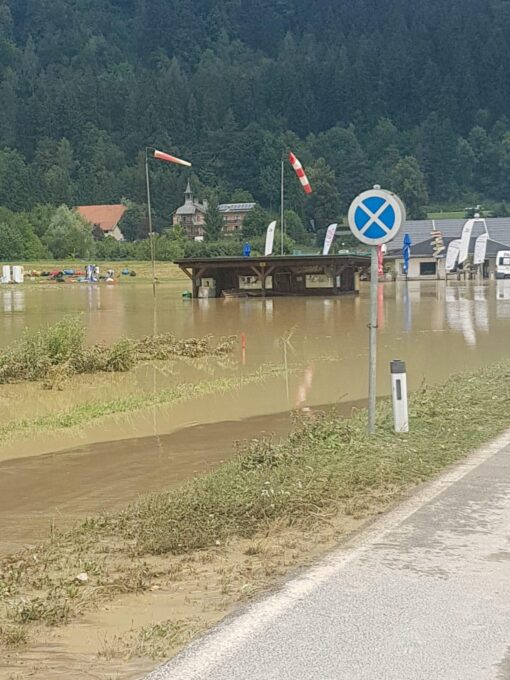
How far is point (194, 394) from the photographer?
14195 mm

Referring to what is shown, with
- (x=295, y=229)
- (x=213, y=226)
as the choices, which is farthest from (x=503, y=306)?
(x=295, y=229)

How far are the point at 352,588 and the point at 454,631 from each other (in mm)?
643

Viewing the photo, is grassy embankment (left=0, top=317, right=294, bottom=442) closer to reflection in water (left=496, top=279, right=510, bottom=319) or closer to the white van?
reflection in water (left=496, top=279, right=510, bottom=319)

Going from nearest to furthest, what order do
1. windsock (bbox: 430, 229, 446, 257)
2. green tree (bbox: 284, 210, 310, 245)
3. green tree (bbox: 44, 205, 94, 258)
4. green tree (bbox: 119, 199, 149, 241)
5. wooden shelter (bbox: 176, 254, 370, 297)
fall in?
wooden shelter (bbox: 176, 254, 370, 297) → windsock (bbox: 430, 229, 446, 257) → green tree (bbox: 44, 205, 94, 258) → green tree (bbox: 284, 210, 310, 245) → green tree (bbox: 119, 199, 149, 241)

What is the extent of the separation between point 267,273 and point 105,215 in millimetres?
109241

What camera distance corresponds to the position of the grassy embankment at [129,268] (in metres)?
78.3

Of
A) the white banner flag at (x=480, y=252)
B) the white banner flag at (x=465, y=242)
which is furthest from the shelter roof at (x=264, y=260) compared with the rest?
the white banner flag at (x=480, y=252)

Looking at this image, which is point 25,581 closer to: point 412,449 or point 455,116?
point 412,449

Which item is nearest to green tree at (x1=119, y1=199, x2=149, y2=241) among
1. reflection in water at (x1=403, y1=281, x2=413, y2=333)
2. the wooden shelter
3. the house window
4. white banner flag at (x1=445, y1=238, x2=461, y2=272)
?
the house window

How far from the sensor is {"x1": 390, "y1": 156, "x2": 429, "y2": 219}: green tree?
497 ft

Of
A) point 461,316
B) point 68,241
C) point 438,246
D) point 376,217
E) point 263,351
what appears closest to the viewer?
point 376,217

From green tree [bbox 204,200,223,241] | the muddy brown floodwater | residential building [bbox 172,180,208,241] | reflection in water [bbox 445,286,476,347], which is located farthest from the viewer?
residential building [bbox 172,180,208,241]

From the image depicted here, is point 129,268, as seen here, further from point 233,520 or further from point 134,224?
point 233,520

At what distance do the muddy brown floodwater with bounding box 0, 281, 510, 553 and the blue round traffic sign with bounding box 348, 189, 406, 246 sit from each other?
2.63 meters
